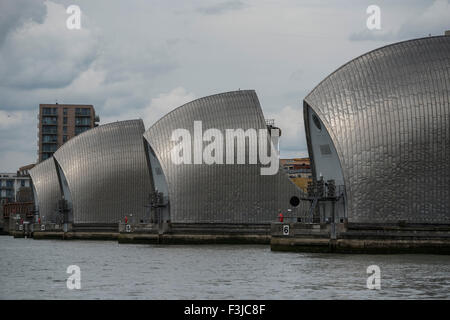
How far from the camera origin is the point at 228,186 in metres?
76.4

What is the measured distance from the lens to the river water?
98.5ft

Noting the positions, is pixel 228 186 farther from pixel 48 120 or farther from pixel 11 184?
pixel 11 184

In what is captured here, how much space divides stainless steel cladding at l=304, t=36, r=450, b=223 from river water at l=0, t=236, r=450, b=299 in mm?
8478

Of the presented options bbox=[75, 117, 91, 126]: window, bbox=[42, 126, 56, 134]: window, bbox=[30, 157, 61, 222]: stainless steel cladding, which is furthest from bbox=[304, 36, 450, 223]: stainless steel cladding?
bbox=[42, 126, 56, 134]: window

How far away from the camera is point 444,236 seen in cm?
5272

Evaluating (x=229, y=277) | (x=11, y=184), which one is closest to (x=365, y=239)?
(x=229, y=277)

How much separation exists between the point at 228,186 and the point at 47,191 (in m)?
37.2

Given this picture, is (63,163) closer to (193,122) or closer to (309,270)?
(193,122)

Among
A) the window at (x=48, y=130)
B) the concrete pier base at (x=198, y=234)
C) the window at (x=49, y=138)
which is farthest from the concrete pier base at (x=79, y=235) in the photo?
the window at (x=48, y=130)

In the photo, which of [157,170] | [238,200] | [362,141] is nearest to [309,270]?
[362,141]

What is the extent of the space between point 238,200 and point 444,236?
26.8 m

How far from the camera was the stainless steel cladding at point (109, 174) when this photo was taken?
9250cm

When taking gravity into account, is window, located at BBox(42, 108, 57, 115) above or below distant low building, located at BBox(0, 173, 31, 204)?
above

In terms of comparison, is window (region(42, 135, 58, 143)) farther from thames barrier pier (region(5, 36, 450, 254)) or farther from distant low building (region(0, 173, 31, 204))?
thames barrier pier (region(5, 36, 450, 254))
